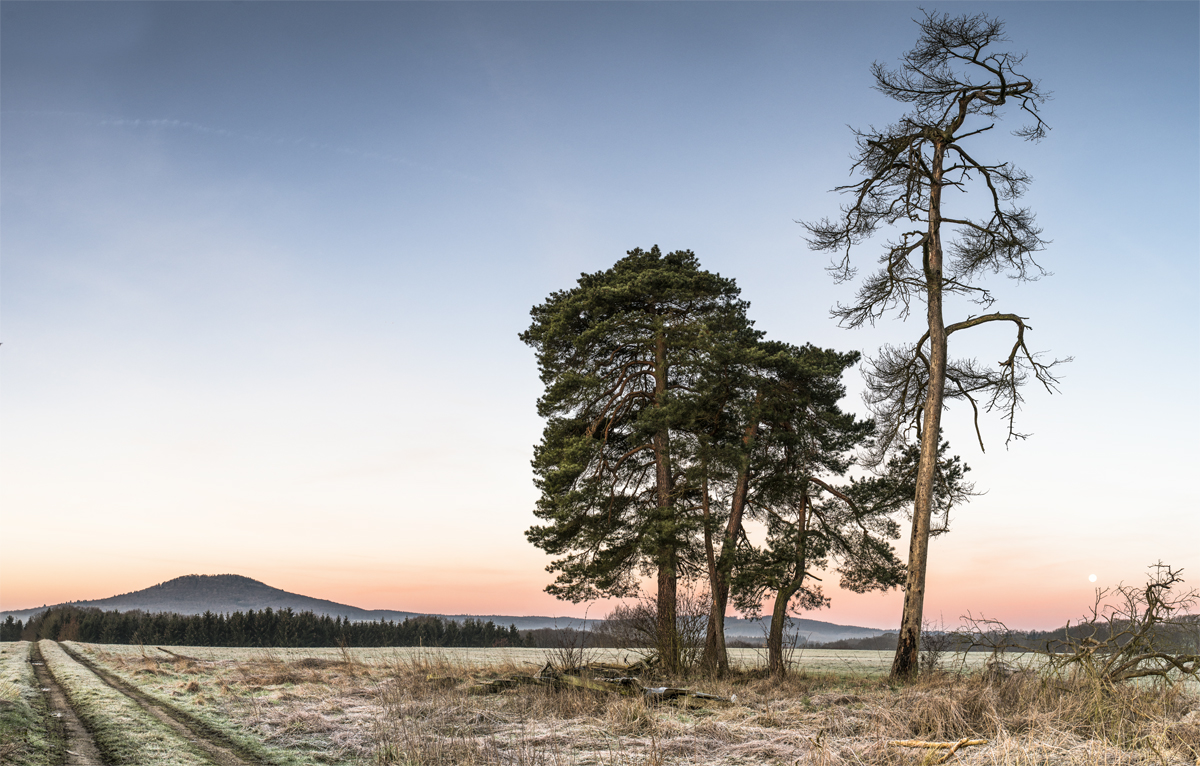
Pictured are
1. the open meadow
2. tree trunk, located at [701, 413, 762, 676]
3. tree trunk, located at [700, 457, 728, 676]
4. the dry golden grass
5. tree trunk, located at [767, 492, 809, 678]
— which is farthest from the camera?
tree trunk, located at [767, 492, 809, 678]

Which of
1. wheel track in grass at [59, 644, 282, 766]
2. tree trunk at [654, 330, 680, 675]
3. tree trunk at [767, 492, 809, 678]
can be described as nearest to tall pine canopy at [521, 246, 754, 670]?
tree trunk at [654, 330, 680, 675]

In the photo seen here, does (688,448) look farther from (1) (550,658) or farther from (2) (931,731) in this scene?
(2) (931,731)

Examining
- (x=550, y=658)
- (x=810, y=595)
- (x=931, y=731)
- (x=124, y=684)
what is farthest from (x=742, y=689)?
(x=124, y=684)

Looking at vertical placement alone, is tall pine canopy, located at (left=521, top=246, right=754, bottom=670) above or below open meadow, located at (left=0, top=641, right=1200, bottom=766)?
above

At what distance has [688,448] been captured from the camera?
1845 centimetres

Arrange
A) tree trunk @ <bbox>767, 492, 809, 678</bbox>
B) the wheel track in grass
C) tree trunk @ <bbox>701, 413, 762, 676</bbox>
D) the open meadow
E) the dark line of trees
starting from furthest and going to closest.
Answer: the dark line of trees → tree trunk @ <bbox>767, 492, 809, 678</bbox> → tree trunk @ <bbox>701, 413, 762, 676</bbox> → the wheel track in grass → the open meadow

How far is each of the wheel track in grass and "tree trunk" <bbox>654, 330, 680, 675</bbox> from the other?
9.26 m

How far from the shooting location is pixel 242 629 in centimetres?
5431

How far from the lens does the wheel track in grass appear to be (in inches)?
287

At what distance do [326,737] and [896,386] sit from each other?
16.5 meters

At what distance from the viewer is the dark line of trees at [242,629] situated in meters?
51.8

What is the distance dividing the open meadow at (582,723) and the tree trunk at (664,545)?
177 centimetres

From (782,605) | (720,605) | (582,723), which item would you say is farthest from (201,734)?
(782,605)

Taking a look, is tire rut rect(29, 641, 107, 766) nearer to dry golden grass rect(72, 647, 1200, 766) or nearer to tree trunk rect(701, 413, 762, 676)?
dry golden grass rect(72, 647, 1200, 766)
